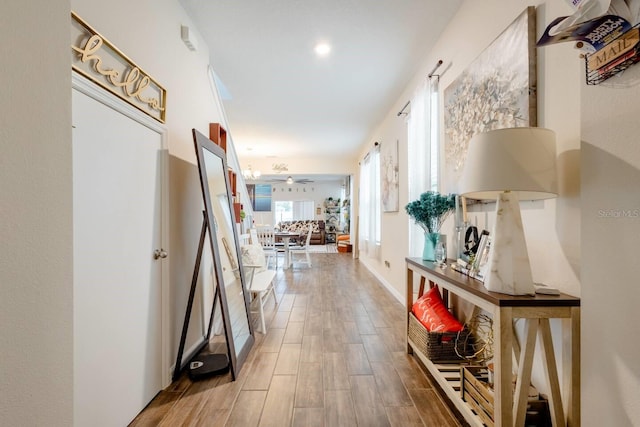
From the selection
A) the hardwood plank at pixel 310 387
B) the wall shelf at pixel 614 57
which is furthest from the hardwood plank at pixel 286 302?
the wall shelf at pixel 614 57

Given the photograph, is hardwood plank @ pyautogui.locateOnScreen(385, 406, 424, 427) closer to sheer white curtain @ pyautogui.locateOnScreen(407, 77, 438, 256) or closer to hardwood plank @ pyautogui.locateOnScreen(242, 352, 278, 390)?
hardwood plank @ pyautogui.locateOnScreen(242, 352, 278, 390)

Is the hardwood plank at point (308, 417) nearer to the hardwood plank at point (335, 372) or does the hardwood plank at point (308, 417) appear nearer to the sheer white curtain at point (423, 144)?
the hardwood plank at point (335, 372)

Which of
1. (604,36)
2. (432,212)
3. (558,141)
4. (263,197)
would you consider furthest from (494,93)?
(263,197)

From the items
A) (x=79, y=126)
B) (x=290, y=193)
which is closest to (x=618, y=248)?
(x=79, y=126)

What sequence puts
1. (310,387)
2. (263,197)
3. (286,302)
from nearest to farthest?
1. (310,387)
2. (286,302)
3. (263,197)

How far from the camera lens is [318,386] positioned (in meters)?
1.85

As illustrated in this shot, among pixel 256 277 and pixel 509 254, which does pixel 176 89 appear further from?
pixel 509 254

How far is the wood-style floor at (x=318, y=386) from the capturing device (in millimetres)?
1567

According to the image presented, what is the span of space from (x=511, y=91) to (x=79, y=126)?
2.19 meters

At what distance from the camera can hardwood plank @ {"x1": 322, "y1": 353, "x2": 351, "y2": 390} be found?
1860 mm

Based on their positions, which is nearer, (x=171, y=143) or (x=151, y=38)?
(x=151, y=38)

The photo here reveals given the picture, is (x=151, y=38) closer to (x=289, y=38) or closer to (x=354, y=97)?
(x=289, y=38)

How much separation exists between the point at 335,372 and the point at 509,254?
56.8 inches

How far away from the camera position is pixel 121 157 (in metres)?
1.47
